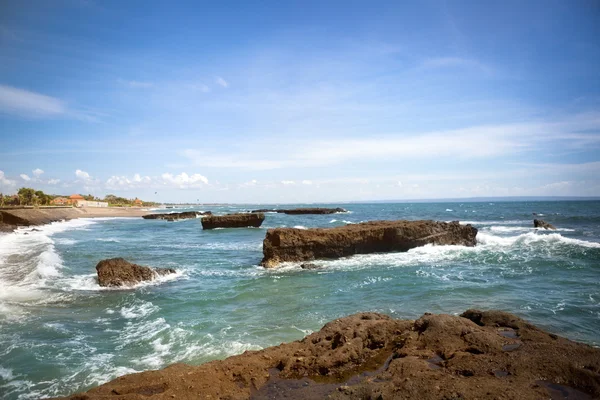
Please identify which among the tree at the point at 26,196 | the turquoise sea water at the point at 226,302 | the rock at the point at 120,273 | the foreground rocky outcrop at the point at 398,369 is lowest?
the turquoise sea water at the point at 226,302

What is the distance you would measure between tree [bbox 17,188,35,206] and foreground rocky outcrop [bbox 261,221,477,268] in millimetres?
68388

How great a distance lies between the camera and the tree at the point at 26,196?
65625 millimetres

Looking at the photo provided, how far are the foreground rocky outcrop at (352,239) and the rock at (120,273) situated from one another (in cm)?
599

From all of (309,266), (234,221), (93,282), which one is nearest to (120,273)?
(93,282)

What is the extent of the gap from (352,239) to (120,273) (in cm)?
1226

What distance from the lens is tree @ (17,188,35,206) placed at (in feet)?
215

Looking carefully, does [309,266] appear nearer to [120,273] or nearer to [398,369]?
[120,273]

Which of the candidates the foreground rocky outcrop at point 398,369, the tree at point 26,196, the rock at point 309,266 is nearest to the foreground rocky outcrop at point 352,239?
the rock at point 309,266

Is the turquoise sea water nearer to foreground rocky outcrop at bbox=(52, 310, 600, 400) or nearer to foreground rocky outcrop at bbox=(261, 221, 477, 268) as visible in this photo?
foreground rocky outcrop at bbox=(261, 221, 477, 268)

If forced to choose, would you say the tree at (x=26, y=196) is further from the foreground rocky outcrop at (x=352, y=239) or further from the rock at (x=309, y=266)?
the rock at (x=309, y=266)


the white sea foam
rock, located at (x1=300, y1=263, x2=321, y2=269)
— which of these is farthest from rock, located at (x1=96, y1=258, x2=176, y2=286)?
rock, located at (x1=300, y1=263, x2=321, y2=269)

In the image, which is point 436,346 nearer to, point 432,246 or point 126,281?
point 126,281

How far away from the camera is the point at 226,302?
12.2 meters

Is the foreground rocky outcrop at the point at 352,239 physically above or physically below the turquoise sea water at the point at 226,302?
above
